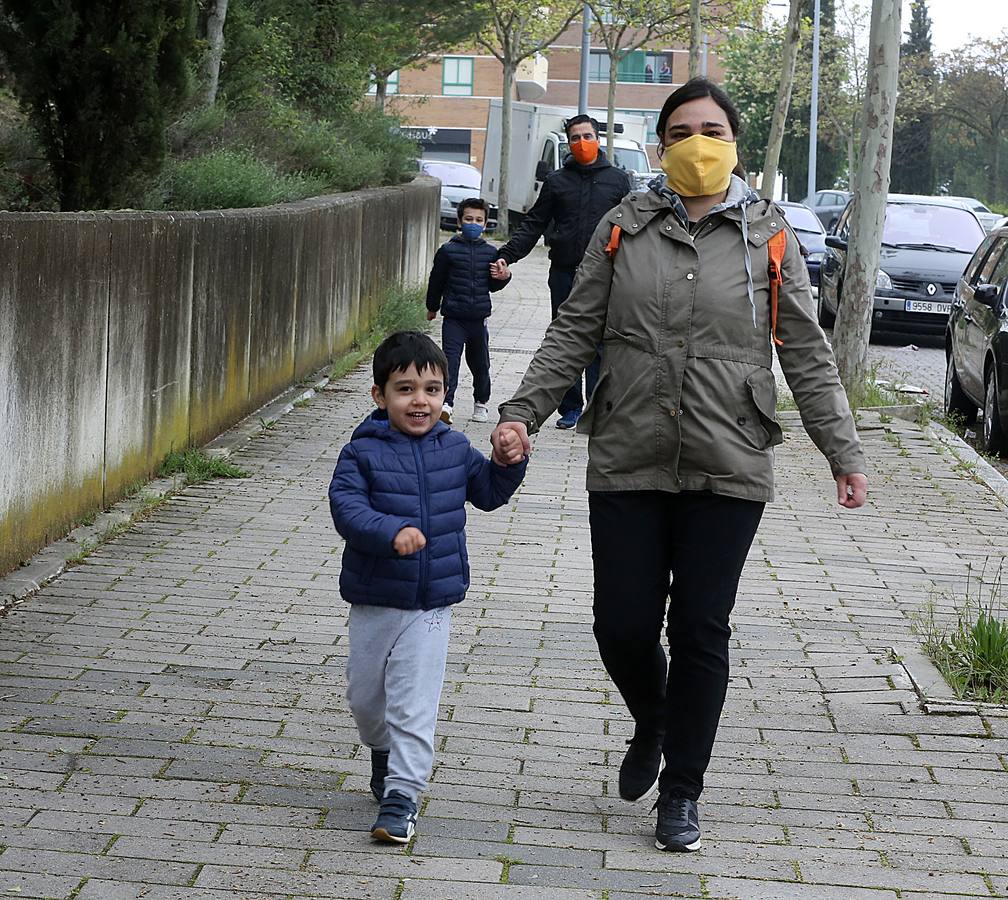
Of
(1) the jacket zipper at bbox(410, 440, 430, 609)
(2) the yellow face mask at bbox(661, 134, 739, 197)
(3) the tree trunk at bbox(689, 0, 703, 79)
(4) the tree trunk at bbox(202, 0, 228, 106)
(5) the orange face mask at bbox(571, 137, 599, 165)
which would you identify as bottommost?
(1) the jacket zipper at bbox(410, 440, 430, 609)

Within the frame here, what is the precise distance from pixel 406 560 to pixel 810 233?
86.9ft

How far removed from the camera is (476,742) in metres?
5.30

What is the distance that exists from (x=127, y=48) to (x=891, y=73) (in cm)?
600

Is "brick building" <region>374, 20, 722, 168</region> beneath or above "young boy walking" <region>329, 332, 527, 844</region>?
above

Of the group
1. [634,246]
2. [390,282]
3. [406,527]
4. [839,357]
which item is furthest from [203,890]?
[390,282]

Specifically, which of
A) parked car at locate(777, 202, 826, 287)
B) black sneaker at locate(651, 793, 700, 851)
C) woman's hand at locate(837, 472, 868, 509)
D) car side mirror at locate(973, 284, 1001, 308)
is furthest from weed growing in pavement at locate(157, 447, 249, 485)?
parked car at locate(777, 202, 826, 287)

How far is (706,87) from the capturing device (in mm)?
4617

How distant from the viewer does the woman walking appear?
4.39 meters

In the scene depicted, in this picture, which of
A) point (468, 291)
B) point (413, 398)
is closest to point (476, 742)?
point (413, 398)

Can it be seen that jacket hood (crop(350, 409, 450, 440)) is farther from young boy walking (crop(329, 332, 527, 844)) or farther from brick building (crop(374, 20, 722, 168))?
brick building (crop(374, 20, 722, 168))

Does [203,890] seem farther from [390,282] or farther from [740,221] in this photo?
[390,282]

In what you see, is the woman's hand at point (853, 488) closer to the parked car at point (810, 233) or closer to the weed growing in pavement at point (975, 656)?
the weed growing in pavement at point (975, 656)

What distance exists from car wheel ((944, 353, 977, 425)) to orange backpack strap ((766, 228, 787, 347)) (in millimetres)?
9943

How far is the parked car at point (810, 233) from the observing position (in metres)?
28.5
